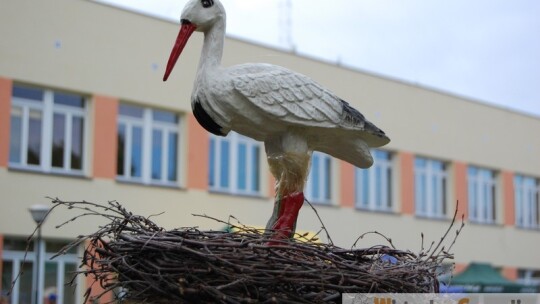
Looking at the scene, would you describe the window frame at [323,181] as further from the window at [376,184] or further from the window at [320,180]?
the window at [376,184]

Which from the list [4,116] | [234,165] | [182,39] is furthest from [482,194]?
[182,39]

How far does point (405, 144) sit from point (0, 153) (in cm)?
861

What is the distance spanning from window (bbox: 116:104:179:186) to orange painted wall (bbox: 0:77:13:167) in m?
1.87

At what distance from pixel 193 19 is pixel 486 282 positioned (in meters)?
12.5

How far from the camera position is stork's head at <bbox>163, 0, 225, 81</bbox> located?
3656 millimetres

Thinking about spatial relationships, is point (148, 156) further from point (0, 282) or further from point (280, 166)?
point (280, 166)

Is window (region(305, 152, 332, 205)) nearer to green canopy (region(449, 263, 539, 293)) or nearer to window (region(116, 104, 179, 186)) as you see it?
green canopy (region(449, 263, 539, 293))

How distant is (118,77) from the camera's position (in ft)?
44.0

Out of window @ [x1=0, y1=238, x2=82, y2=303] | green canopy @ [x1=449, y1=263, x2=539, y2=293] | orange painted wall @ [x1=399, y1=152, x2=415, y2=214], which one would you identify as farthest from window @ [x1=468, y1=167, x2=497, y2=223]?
window @ [x1=0, y1=238, x2=82, y2=303]

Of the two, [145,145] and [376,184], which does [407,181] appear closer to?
[376,184]

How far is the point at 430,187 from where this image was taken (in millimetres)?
18703

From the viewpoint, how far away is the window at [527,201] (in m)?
21.0

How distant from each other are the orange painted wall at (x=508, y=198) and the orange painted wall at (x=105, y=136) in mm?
10524

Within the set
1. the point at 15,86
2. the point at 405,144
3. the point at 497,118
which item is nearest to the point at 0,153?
the point at 15,86
